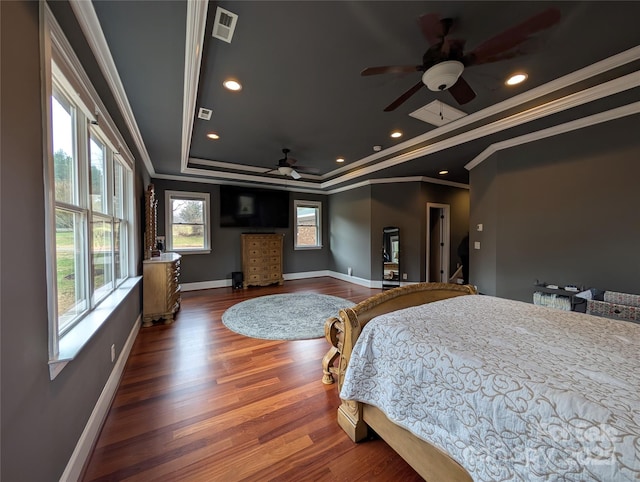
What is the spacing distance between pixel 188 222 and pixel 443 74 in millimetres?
5699

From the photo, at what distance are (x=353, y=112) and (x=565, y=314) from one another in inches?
109

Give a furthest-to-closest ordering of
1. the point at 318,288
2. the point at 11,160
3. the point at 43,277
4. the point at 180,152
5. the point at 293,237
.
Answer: the point at 293,237
the point at 318,288
the point at 180,152
the point at 43,277
the point at 11,160

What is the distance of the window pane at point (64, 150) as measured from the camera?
1547 millimetres

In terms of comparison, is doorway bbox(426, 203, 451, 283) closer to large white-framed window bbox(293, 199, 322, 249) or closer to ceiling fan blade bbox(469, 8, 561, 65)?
large white-framed window bbox(293, 199, 322, 249)

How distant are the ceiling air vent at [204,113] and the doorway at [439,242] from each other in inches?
201

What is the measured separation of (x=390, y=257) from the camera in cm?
610

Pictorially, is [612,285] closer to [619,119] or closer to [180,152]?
[619,119]

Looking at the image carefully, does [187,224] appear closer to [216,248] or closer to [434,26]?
[216,248]

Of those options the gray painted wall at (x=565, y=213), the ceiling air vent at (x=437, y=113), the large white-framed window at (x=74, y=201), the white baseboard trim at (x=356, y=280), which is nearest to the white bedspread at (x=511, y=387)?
the large white-framed window at (x=74, y=201)

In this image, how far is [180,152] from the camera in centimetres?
409

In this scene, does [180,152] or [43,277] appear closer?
[43,277]

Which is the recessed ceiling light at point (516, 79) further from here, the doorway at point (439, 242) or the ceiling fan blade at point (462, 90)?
the doorway at point (439, 242)

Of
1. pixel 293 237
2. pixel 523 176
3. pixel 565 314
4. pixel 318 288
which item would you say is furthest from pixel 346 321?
pixel 293 237

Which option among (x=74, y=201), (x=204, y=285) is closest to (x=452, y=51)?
(x=74, y=201)
